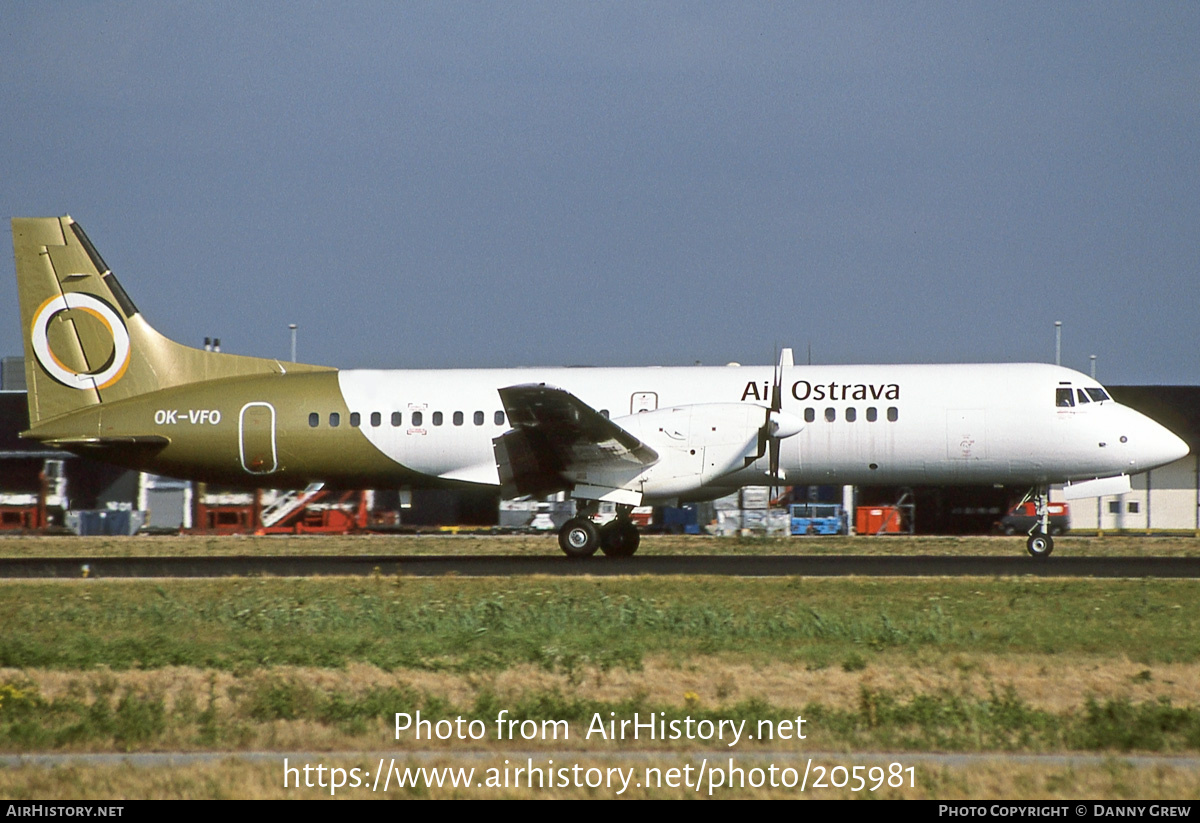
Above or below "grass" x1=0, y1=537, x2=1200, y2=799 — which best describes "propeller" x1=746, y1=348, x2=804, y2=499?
above

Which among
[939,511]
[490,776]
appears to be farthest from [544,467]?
[939,511]

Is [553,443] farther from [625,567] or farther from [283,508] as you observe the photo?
[283,508]

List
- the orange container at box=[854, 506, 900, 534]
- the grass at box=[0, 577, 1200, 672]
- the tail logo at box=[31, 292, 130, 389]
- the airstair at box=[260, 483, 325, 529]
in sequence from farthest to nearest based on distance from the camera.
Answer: the airstair at box=[260, 483, 325, 529], the orange container at box=[854, 506, 900, 534], the tail logo at box=[31, 292, 130, 389], the grass at box=[0, 577, 1200, 672]

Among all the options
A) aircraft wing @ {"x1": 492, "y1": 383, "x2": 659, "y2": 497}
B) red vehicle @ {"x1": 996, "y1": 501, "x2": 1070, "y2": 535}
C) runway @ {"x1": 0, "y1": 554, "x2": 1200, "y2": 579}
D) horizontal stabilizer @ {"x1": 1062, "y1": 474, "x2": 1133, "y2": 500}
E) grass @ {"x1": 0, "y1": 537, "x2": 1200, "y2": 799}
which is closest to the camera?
grass @ {"x1": 0, "y1": 537, "x2": 1200, "y2": 799}

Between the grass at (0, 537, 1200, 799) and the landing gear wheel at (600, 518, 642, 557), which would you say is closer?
the grass at (0, 537, 1200, 799)

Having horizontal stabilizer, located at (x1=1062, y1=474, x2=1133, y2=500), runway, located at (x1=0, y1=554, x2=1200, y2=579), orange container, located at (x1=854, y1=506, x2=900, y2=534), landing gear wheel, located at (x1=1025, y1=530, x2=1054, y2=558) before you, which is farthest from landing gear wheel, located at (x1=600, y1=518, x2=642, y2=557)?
orange container, located at (x1=854, y1=506, x2=900, y2=534)

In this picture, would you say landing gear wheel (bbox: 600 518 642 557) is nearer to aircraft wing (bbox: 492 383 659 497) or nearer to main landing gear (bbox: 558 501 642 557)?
main landing gear (bbox: 558 501 642 557)

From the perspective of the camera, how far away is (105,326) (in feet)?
82.8

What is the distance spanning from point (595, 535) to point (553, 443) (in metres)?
2.16

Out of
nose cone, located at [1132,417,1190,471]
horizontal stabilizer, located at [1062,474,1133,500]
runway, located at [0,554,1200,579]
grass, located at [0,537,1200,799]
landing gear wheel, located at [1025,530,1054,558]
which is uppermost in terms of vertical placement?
nose cone, located at [1132,417,1190,471]

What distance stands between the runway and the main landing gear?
27cm

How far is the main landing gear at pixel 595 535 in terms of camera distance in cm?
2300

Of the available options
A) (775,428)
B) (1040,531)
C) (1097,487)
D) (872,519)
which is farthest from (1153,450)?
(872,519)

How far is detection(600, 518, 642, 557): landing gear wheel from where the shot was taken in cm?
2377
